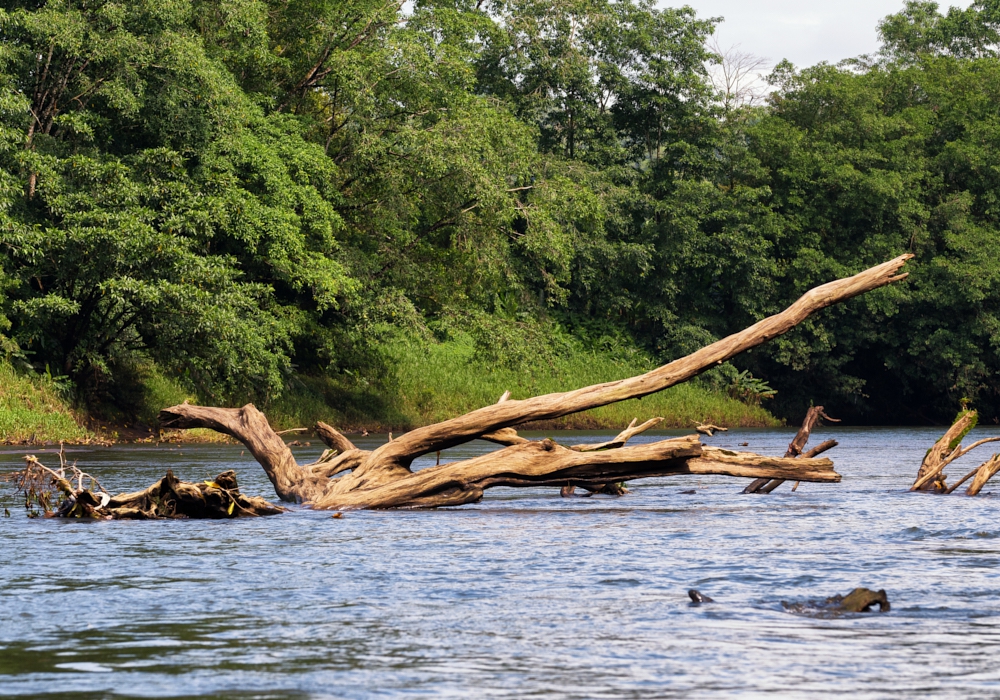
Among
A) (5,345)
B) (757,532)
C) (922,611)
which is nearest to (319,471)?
(757,532)

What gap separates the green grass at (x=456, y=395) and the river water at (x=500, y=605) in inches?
911

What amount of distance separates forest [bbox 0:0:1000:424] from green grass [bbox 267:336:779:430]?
69 cm

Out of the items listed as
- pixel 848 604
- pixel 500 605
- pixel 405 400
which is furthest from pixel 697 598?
pixel 405 400

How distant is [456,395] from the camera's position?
140 feet

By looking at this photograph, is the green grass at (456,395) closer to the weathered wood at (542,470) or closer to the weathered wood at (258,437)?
the weathered wood at (258,437)

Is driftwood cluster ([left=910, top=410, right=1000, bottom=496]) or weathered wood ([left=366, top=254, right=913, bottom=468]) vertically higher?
weathered wood ([left=366, top=254, right=913, bottom=468])

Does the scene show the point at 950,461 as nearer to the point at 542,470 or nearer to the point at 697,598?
the point at 542,470

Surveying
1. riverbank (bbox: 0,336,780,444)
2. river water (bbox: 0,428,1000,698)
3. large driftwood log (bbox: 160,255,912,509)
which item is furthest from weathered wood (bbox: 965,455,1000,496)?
riverbank (bbox: 0,336,780,444)

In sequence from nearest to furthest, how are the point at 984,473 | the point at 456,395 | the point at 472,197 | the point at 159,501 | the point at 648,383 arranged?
the point at 648,383 < the point at 159,501 < the point at 984,473 < the point at 472,197 < the point at 456,395

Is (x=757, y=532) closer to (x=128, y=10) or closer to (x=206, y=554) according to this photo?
(x=206, y=554)

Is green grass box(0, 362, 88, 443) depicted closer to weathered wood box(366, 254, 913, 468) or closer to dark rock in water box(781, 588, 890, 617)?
weathered wood box(366, 254, 913, 468)

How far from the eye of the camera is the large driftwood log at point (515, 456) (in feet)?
45.3

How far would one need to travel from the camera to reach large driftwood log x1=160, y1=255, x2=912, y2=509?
13820mm

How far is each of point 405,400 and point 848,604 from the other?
33718 millimetres
